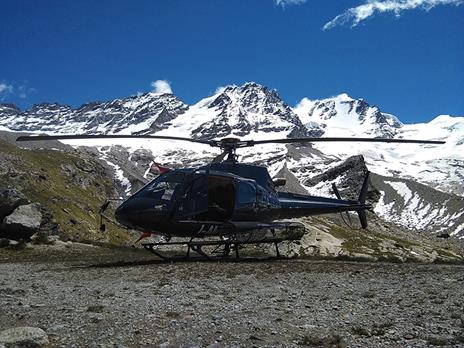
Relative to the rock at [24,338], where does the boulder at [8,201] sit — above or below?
above

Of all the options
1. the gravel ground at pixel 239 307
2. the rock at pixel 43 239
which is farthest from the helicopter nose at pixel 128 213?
the rock at pixel 43 239

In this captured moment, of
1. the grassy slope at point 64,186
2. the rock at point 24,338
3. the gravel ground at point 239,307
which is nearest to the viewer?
the rock at point 24,338

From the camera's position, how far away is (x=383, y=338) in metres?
8.66

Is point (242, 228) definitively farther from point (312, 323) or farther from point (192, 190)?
point (312, 323)

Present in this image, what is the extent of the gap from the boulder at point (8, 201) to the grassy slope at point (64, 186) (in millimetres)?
4179

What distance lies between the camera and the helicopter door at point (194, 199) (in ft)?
72.4

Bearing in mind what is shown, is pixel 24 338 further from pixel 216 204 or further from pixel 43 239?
pixel 43 239

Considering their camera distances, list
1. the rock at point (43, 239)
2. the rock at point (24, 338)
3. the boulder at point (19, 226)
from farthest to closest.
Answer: the boulder at point (19, 226)
the rock at point (43, 239)
the rock at point (24, 338)

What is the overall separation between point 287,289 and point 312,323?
4191 mm

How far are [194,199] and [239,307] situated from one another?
11.4 meters

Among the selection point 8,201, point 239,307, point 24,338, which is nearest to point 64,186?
point 8,201

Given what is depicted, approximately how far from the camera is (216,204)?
2358 cm

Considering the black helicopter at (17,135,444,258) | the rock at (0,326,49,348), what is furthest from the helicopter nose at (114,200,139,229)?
the rock at (0,326,49,348)

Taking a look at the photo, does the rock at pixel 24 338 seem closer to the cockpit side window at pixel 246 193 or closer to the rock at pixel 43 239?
the cockpit side window at pixel 246 193
